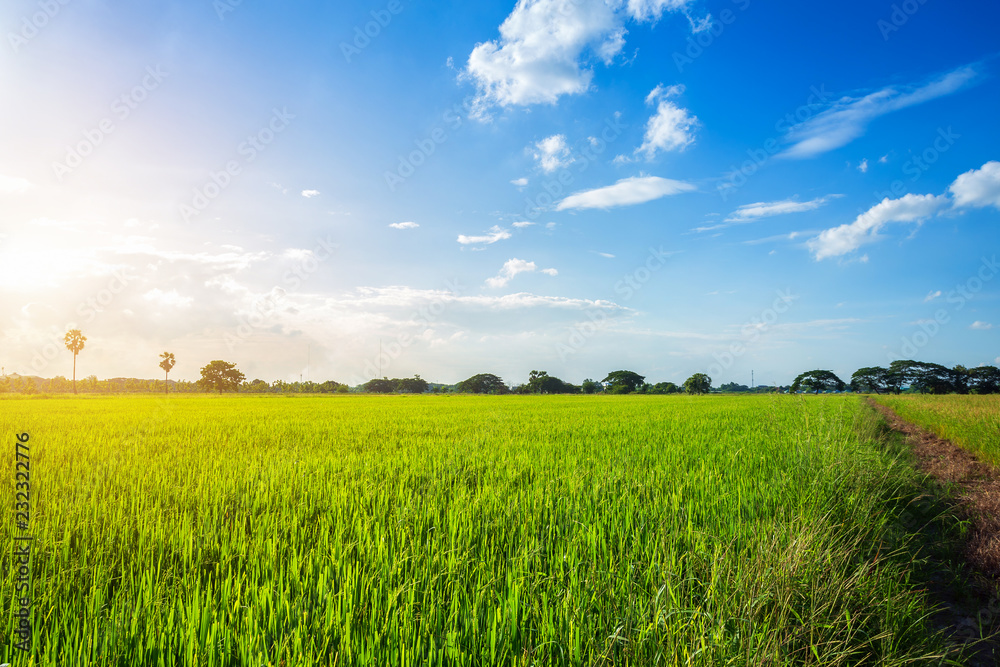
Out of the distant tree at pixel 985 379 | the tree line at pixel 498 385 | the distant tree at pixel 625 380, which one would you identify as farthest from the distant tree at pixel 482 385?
the distant tree at pixel 985 379

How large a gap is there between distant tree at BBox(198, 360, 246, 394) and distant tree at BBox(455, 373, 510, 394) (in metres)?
42.6

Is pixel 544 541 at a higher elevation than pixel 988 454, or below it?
higher

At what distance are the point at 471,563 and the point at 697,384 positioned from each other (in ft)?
336

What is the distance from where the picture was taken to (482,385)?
10169 centimetres

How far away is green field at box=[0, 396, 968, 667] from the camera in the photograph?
2.14 meters

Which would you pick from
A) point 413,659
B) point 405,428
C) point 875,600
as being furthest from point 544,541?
point 405,428

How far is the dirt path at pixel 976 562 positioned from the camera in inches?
128

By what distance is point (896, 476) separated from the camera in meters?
6.63

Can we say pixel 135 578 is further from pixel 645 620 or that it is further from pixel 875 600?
pixel 875 600

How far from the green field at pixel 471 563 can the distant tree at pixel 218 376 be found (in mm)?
89351

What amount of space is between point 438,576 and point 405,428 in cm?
940

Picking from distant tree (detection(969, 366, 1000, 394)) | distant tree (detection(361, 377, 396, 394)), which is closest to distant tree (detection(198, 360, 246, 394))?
distant tree (detection(361, 377, 396, 394))

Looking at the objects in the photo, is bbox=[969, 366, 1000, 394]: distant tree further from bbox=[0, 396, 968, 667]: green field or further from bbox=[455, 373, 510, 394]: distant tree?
bbox=[0, 396, 968, 667]: green field

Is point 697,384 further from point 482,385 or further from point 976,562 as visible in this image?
point 976,562
